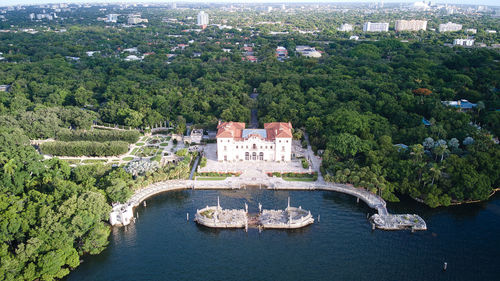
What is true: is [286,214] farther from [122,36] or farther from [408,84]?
[122,36]

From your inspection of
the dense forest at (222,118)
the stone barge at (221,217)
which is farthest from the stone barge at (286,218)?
the dense forest at (222,118)

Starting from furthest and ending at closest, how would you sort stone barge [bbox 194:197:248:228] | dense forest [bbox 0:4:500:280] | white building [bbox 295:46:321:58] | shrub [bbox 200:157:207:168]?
white building [bbox 295:46:321:58] < shrub [bbox 200:157:207:168] < stone barge [bbox 194:197:248:228] < dense forest [bbox 0:4:500:280]

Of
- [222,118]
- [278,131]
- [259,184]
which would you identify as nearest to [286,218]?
[259,184]

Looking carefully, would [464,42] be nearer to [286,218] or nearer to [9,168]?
[286,218]

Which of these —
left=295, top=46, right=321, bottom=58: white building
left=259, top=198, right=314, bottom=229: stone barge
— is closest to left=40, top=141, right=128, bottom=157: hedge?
left=259, top=198, right=314, bottom=229: stone barge

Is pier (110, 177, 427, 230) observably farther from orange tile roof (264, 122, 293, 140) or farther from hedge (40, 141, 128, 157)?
hedge (40, 141, 128, 157)

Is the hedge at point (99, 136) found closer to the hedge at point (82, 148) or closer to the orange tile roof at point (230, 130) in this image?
the hedge at point (82, 148)
